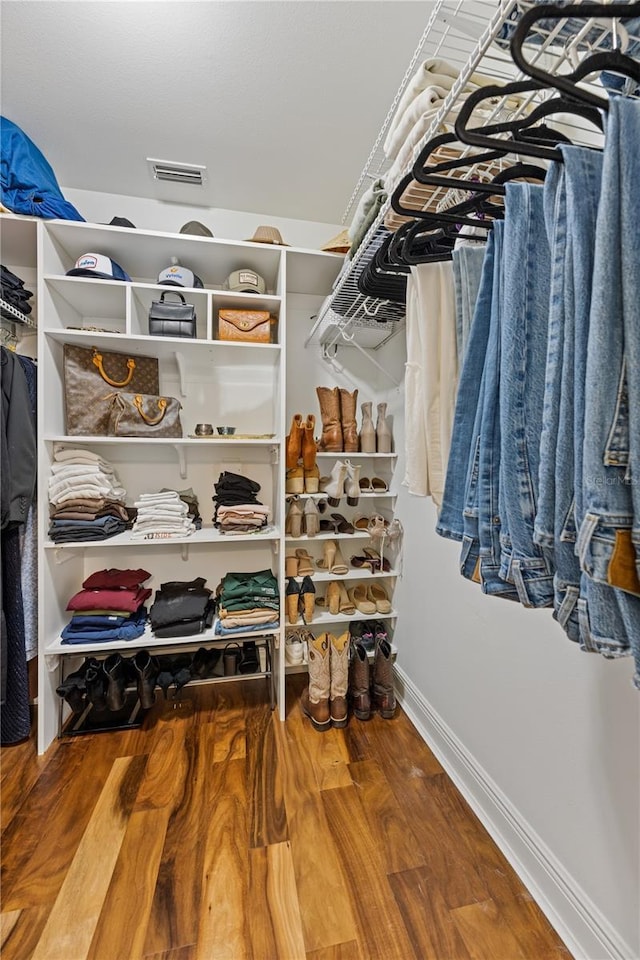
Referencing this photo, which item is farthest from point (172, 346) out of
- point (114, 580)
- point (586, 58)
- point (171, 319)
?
point (586, 58)

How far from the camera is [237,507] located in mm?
1803

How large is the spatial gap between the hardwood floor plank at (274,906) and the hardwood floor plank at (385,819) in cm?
29

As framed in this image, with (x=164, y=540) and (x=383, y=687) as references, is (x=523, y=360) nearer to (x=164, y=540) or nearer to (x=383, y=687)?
(x=164, y=540)

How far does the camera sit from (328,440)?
→ 1.88 meters

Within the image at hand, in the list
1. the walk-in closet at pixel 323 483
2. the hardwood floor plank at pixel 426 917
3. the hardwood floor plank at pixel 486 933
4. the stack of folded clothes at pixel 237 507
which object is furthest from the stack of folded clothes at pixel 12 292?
the hardwood floor plank at pixel 486 933

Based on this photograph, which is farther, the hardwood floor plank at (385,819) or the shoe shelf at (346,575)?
the shoe shelf at (346,575)

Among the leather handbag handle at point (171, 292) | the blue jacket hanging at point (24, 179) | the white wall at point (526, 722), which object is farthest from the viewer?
the leather handbag handle at point (171, 292)

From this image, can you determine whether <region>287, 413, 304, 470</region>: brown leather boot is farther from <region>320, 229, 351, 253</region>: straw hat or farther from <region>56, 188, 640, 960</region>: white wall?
<region>320, 229, 351, 253</region>: straw hat

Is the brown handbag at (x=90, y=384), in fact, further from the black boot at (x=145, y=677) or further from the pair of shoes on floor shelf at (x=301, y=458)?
the black boot at (x=145, y=677)

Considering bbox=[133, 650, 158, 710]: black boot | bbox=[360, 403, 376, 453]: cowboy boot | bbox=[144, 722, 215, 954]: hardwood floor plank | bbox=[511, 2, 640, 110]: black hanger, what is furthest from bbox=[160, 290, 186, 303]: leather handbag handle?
bbox=[144, 722, 215, 954]: hardwood floor plank

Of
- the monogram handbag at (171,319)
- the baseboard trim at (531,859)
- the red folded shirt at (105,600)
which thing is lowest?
the baseboard trim at (531,859)

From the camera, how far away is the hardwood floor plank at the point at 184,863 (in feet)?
3.25

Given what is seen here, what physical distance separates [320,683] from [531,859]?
893 millimetres

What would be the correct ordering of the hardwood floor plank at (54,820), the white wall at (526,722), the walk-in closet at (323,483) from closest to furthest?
the walk-in closet at (323,483)
the white wall at (526,722)
the hardwood floor plank at (54,820)
